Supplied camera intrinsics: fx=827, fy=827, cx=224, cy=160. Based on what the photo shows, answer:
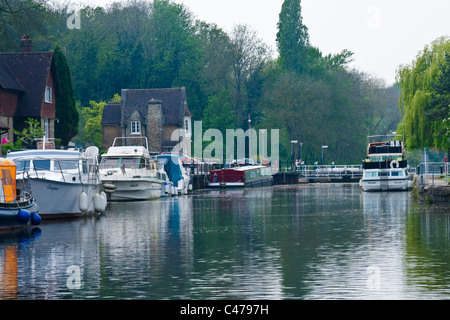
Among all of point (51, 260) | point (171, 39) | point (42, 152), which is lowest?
point (51, 260)

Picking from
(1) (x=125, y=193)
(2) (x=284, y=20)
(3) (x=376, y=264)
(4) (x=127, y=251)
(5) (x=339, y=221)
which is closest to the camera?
(3) (x=376, y=264)

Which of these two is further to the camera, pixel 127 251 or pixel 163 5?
pixel 163 5

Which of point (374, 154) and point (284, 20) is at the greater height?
point (284, 20)

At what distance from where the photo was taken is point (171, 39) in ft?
406

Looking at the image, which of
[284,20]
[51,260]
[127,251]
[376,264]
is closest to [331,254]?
[376,264]

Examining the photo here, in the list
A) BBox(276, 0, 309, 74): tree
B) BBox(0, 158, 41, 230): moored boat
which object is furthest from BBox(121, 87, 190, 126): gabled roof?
BBox(0, 158, 41, 230): moored boat

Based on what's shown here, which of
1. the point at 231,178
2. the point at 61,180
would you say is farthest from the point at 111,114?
the point at 61,180

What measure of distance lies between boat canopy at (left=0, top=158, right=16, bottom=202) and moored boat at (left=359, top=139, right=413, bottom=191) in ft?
127

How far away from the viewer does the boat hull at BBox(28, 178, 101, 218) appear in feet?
115

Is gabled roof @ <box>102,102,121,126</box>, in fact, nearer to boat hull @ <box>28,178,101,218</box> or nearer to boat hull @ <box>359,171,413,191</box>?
boat hull @ <box>359,171,413,191</box>

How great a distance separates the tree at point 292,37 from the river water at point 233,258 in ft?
275

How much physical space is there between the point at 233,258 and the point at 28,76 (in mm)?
47279

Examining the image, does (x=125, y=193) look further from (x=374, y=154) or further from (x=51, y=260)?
(x=51, y=260)

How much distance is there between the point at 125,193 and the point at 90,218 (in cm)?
1639
